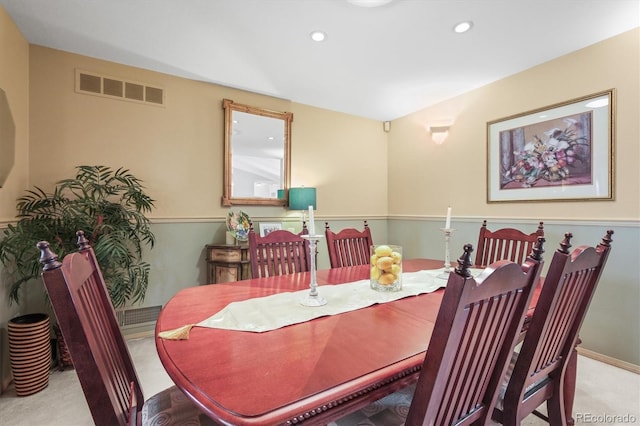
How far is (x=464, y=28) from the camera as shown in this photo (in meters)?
2.25

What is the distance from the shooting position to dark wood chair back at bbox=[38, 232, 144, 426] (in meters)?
0.70

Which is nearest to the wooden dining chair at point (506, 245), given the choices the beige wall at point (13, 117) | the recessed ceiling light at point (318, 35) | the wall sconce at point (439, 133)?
the wall sconce at point (439, 133)

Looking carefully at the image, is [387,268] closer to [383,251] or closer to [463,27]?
[383,251]

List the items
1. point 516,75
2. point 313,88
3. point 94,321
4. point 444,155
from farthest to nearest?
A: point 444,155
point 313,88
point 516,75
point 94,321

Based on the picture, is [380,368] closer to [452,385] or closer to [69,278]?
[452,385]

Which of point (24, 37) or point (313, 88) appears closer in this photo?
point (24, 37)

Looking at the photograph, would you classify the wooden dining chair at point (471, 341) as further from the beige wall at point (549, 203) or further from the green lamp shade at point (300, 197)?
the green lamp shade at point (300, 197)

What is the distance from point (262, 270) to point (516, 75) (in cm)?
298

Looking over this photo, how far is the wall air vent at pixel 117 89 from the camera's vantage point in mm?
2580

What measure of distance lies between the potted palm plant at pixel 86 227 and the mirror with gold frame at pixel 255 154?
0.91 m

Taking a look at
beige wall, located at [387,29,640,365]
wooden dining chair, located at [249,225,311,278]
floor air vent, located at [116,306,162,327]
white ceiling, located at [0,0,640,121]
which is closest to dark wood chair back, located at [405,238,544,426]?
wooden dining chair, located at [249,225,311,278]

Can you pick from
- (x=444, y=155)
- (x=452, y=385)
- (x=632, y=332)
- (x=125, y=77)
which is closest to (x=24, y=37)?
(x=125, y=77)

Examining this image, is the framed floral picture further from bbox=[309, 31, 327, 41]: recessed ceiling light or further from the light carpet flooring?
bbox=[309, 31, 327, 41]: recessed ceiling light
